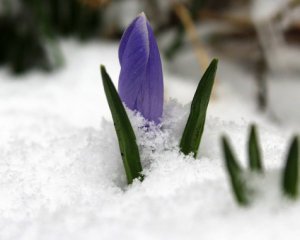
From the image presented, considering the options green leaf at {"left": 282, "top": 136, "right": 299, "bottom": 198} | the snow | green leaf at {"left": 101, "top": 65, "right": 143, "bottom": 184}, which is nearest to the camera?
green leaf at {"left": 282, "top": 136, "right": 299, "bottom": 198}

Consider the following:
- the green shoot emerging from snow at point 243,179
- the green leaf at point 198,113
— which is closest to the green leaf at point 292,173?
the green shoot emerging from snow at point 243,179

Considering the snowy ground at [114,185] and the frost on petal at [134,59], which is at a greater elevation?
the frost on petal at [134,59]

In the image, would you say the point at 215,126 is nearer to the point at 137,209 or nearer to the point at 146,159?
the point at 146,159

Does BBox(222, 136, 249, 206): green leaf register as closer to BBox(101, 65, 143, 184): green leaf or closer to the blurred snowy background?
the blurred snowy background

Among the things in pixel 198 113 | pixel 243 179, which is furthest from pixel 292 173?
pixel 198 113

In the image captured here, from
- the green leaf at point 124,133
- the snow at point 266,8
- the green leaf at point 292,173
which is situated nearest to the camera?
the green leaf at point 292,173

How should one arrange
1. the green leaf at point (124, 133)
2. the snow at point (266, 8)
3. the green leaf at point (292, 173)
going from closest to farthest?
1. the green leaf at point (292, 173)
2. the green leaf at point (124, 133)
3. the snow at point (266, 8)

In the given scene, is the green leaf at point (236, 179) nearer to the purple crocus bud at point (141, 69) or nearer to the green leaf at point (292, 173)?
the green leaf at point (292, 173)

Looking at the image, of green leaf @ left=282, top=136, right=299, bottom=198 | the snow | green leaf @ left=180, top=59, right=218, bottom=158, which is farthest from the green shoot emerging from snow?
the snow
